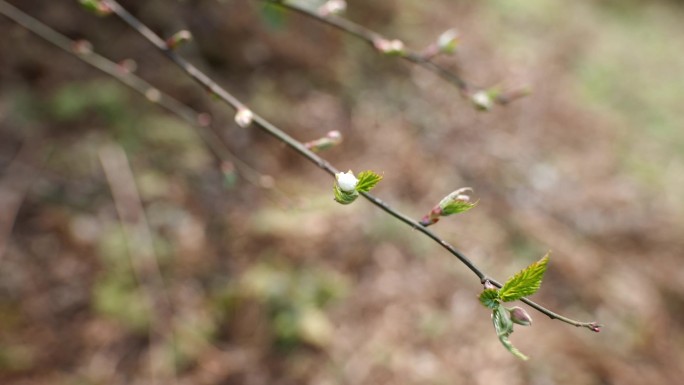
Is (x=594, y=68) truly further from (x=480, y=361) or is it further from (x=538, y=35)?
(x=480, y=361)

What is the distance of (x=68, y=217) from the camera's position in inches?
82.1

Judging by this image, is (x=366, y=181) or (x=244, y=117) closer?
(x=366, y=181)

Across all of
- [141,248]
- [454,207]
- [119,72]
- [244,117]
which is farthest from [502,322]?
[141,248]

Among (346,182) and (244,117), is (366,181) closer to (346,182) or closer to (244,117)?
(346,182)

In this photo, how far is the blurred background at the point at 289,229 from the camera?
75.5 inches

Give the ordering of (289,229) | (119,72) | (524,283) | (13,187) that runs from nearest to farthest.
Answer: (524,283), (119,72), (13,187), (289,229)

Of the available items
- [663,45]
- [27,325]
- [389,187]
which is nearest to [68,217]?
[27,325]

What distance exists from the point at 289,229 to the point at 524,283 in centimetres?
169

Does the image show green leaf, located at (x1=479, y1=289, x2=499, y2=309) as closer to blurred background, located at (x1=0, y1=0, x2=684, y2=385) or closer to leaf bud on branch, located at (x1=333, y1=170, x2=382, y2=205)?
leaf bud on branch, located at (x1=333, y1=170, x2=382, y2=205)

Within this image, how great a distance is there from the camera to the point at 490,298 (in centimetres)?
65

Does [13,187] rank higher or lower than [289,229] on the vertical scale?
higher

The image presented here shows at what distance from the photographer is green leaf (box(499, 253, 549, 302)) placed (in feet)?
2.02

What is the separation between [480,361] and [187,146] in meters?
1.60

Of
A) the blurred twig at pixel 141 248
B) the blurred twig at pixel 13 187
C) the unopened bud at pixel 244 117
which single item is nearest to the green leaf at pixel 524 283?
the unopened bud at pixel 244 117
